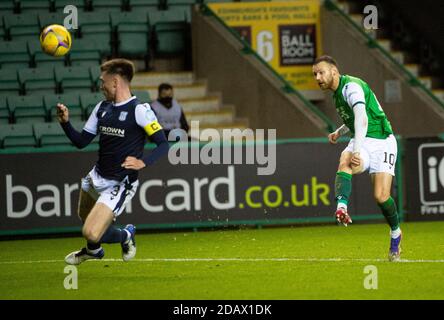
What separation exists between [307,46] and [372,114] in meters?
10.5

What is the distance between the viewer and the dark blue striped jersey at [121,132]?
10.6 meters

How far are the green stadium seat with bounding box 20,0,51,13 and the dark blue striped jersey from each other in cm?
1065

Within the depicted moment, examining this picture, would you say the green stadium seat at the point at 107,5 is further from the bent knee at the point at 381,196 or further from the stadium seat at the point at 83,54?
the bent knee at the point at 381,196

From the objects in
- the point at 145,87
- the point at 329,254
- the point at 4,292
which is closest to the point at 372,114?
the point at 329,254

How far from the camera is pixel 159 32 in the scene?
826 inches

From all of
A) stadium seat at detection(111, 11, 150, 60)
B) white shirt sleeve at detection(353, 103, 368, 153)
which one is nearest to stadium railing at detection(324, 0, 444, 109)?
stadium seat at detection(111, 11, 150, 60)

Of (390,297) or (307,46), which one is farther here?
(307,46)

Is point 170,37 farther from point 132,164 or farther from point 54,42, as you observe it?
point 132,164

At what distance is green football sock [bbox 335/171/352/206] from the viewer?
1101cm

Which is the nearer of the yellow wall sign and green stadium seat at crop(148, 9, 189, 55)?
green stadium seat at crop(148, 9, 189, 55)

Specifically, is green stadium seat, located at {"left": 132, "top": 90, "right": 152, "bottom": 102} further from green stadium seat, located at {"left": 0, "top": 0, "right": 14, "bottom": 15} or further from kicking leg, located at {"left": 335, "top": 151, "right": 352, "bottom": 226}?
kicking leg, located at {"left": 335, "top": 151, "right": 352, "bottom": 226}

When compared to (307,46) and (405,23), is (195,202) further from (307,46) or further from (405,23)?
(405,23)

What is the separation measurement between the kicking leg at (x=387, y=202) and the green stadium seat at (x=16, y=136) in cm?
819

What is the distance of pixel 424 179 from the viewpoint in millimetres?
16812
